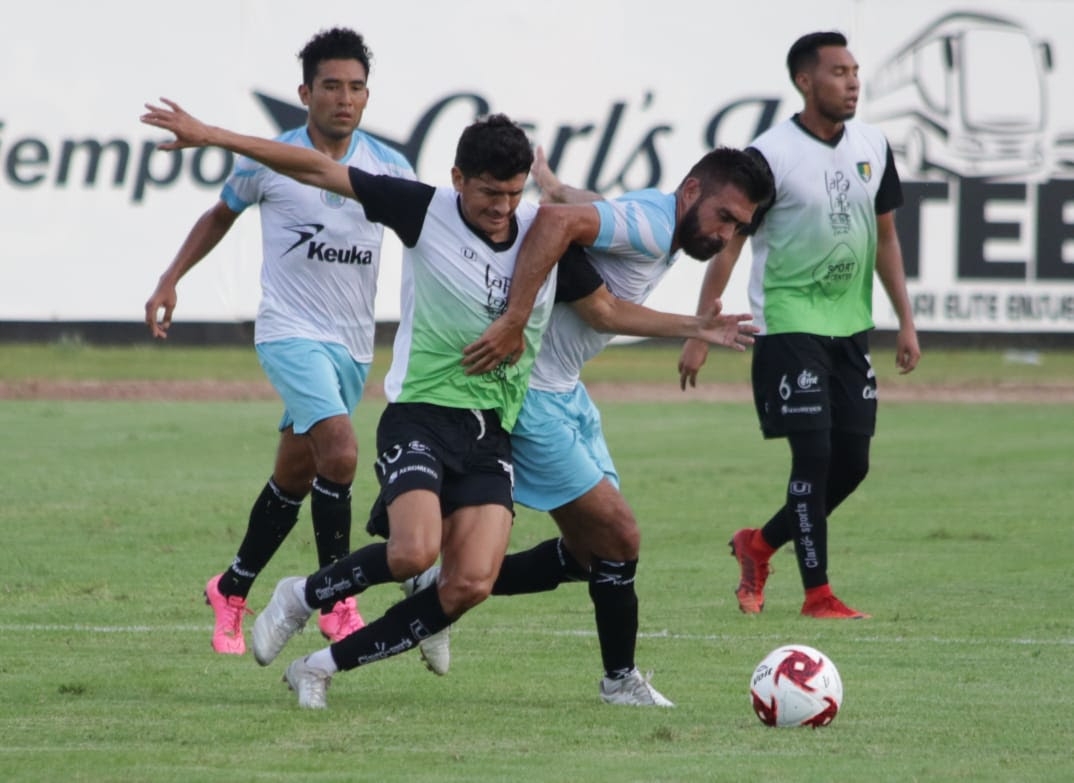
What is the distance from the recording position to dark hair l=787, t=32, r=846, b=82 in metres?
9.47

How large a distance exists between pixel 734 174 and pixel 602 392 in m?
17.3

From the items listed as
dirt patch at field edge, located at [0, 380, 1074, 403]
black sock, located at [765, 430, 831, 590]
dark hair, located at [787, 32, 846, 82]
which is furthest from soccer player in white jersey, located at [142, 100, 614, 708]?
dirt patch at field edge, located at [0, 380, 1074, 403]

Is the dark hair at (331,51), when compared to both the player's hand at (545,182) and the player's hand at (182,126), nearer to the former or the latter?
the player's hand at (545,182)

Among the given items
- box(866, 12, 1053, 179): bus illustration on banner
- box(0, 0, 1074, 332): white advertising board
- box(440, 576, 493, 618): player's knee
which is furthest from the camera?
box(866, 12, 1053, 179): bus illustration on banner

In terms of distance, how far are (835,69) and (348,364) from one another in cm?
272

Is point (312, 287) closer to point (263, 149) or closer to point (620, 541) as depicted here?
point (263, 149)

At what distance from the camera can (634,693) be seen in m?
6.86

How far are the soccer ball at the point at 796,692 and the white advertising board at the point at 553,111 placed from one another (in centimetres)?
1913

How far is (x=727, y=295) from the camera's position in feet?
84.1

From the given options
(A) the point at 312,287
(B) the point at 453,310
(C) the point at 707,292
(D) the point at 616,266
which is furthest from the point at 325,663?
(C) the point at 707,292

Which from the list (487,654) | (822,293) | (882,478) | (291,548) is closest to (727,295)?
(882,478)

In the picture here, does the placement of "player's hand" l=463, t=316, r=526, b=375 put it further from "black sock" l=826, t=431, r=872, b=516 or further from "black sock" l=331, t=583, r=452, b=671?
"black sock" l=826, t=431, r=872, b=516

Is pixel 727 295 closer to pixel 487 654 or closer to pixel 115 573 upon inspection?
pixel 115 573

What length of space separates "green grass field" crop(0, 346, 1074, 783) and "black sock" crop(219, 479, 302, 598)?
295 millimetres
